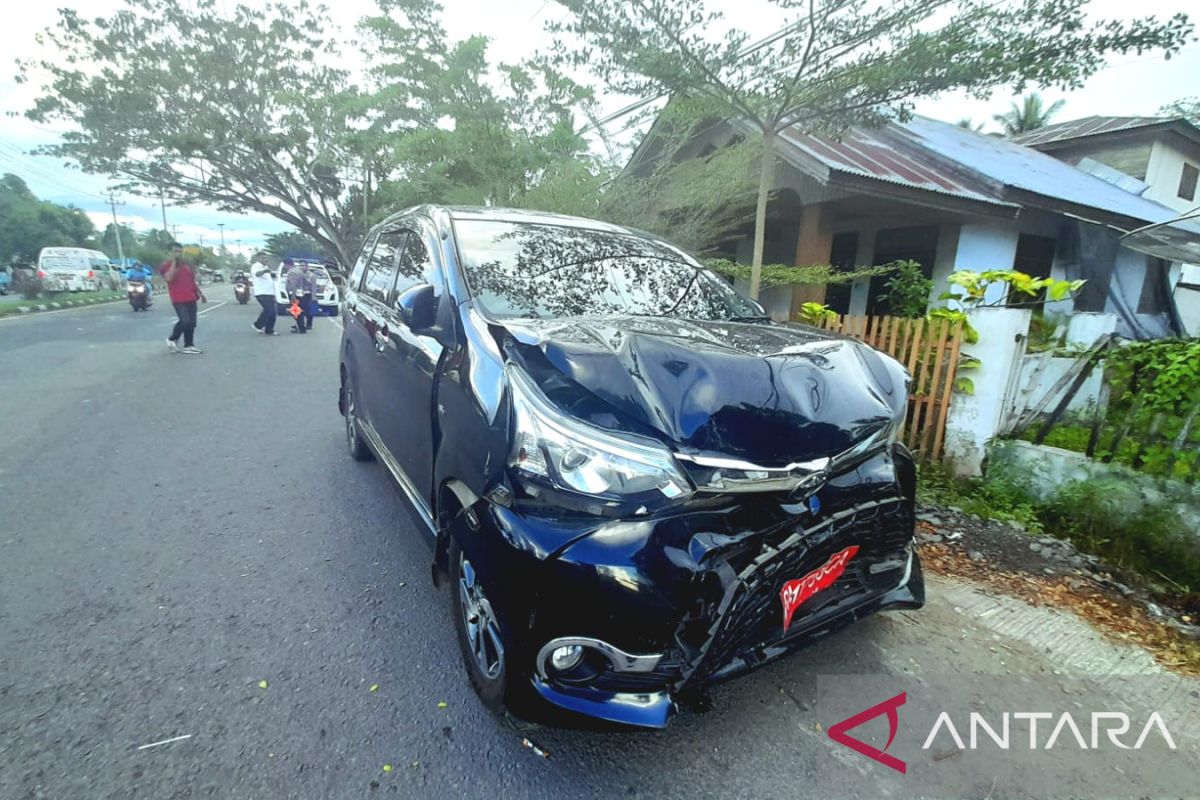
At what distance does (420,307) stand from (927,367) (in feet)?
11.5

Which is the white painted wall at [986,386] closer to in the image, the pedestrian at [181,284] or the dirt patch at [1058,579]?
the dirt patch at [1058,579]

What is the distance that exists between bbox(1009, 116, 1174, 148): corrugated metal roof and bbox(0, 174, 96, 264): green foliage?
56554 millimetres

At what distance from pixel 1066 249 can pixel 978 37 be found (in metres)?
8.03

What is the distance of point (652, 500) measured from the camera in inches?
58.2

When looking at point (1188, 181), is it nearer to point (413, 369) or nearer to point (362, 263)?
point (362, 263)

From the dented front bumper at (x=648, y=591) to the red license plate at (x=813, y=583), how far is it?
0.06ft

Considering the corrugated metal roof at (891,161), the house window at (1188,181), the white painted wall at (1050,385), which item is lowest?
the white painted wall at (1050,385)

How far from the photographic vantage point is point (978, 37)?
4.64 meters

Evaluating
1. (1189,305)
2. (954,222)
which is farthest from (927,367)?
(1189,305)

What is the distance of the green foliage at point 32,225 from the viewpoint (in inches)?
1549

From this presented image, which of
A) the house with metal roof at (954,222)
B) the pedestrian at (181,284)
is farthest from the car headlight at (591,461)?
the pedestrian at (181,284)

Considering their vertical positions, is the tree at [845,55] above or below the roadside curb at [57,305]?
above

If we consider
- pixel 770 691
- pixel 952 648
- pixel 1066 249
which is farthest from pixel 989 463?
pixel 1066 249

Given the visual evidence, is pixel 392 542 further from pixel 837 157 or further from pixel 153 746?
pixel 837 157
